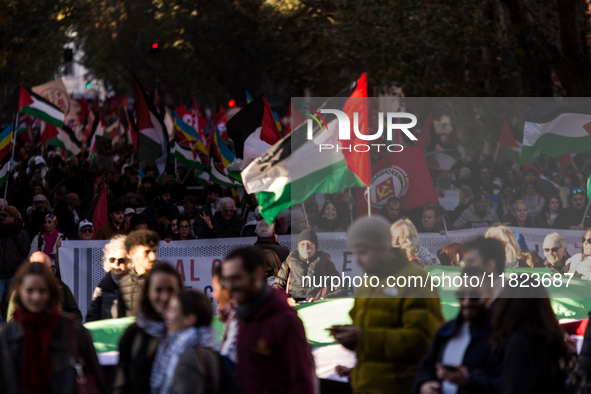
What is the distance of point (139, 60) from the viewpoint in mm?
44594

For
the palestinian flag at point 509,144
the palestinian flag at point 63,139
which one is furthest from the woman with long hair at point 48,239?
the palestinian flag at point 63,139

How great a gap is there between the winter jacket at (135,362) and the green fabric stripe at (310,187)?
4501 millimetres

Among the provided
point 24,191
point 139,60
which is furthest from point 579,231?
point 139,60

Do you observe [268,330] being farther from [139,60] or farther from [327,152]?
[139,60]

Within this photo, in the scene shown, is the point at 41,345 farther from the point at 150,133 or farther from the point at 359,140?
the point at 150,133

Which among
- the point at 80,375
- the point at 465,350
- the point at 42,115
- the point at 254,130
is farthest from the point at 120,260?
the point at 42,115

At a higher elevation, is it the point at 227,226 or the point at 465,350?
the point at 227,226

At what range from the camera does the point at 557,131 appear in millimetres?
11898

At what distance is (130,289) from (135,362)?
228cm

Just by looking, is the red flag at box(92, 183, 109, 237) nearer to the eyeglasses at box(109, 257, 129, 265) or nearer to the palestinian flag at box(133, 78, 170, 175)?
the eyeglasses at box(109, 257, 129, 265)

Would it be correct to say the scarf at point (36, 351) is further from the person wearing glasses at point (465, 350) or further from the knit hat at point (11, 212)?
the knit hat at point (11, 212)

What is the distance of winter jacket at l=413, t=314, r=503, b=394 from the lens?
4629mm

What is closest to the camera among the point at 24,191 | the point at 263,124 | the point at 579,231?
the point at 579,231

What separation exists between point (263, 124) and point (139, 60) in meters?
31.9
